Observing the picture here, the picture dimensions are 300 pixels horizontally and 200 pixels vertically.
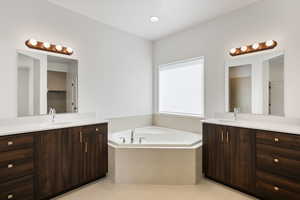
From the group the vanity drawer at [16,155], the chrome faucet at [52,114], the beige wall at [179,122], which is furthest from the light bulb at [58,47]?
the beige wall at [179,122]

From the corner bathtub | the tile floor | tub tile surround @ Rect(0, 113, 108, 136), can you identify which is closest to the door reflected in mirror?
the corner bathtub

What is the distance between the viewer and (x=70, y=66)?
2830 millimetres

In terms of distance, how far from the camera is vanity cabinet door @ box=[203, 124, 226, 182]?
8.04 ft

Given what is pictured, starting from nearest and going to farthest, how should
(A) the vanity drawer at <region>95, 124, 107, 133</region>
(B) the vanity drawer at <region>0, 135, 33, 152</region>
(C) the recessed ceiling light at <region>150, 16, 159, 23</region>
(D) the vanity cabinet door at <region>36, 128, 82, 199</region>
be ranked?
1. (B) the vanity drawer at <region>0, 135, 33, 152</region>
2. (D) the vanity cabinet door at <region>36, 128, 82, 199</region>
3. (A) the vanity drawer at <region>95, 124, 107, 133</region>
4. (C) the recessed ceiling light at <region>150, 16, 159, 23</region>

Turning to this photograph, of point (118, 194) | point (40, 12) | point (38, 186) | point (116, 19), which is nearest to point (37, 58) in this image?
point (40, 12)

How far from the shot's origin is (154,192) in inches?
90.7

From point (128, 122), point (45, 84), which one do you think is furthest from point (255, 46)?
point (45, 84)

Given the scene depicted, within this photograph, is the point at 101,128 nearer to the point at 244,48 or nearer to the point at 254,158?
the point at 254,158

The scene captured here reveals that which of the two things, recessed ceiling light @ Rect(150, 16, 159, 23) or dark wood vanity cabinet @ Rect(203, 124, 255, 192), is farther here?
recessed ceiling light @ Rect(150, 16, 159, 23)

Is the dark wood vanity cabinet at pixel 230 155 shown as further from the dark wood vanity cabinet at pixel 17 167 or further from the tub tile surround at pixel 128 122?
the dark wood vanity cabinet at pixel 17 167

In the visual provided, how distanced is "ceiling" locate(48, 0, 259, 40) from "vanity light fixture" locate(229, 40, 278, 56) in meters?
0.67

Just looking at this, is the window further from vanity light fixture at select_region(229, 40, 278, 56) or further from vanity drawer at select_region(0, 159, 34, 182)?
vanity drawer at select_region(0, 159, 34, 182)

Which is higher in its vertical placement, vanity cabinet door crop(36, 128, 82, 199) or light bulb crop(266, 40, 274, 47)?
light bulb crop(266, 40, 274, 47)

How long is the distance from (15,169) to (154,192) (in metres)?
1.69
